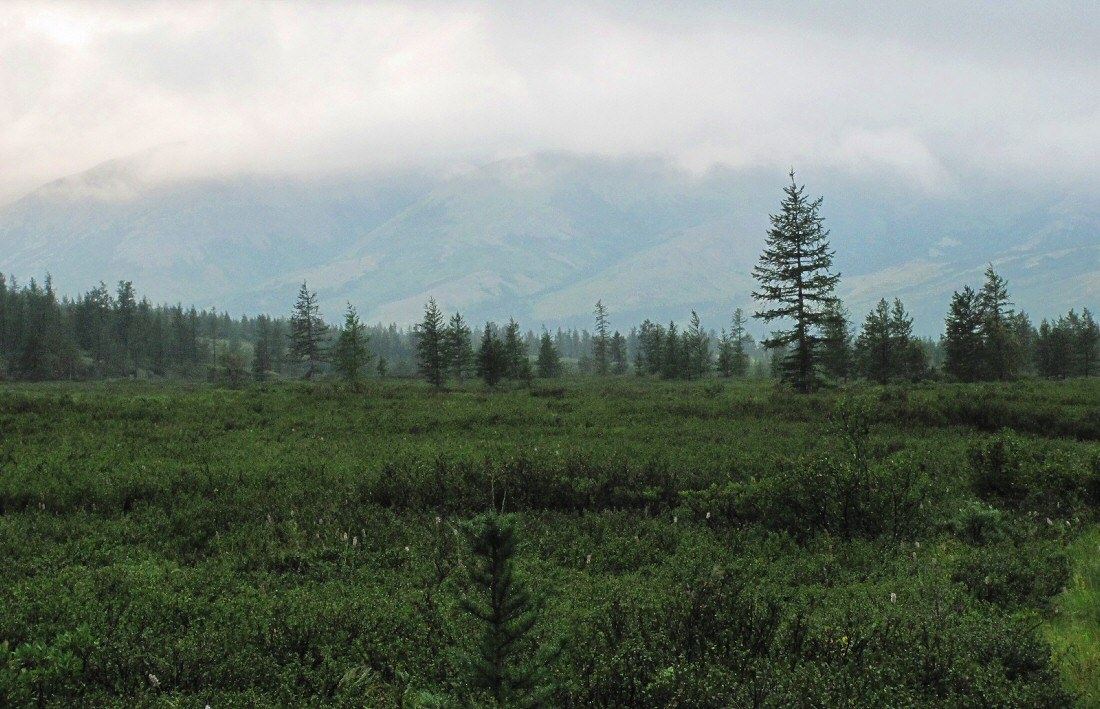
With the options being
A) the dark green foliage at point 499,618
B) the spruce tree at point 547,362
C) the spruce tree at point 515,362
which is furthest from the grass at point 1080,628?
the spruce tree at point 547,362

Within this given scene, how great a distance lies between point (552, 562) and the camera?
7969 mm

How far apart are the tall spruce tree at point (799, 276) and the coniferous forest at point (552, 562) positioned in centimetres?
1351

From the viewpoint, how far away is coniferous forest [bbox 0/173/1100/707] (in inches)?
173

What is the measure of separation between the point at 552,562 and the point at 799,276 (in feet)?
97.3

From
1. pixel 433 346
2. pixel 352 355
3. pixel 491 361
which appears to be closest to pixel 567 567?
pixel 352 355

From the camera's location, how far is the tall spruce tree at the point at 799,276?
3334 cm

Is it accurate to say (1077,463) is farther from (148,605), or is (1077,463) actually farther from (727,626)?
(148,605)

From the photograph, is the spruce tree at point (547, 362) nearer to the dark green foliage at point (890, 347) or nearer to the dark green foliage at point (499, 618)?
the dark green foliage at point (890, 347)

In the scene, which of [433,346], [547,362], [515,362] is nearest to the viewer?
[433,346]

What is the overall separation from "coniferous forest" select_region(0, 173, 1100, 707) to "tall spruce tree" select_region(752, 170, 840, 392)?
13.5m

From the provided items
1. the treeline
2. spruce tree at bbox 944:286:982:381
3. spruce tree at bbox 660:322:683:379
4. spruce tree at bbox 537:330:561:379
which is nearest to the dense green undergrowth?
the treeline

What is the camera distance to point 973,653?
4551 mm

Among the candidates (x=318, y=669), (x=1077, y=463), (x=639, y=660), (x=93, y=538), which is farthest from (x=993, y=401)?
(x=93, y=538)

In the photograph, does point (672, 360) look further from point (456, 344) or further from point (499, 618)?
point (499, 618)
